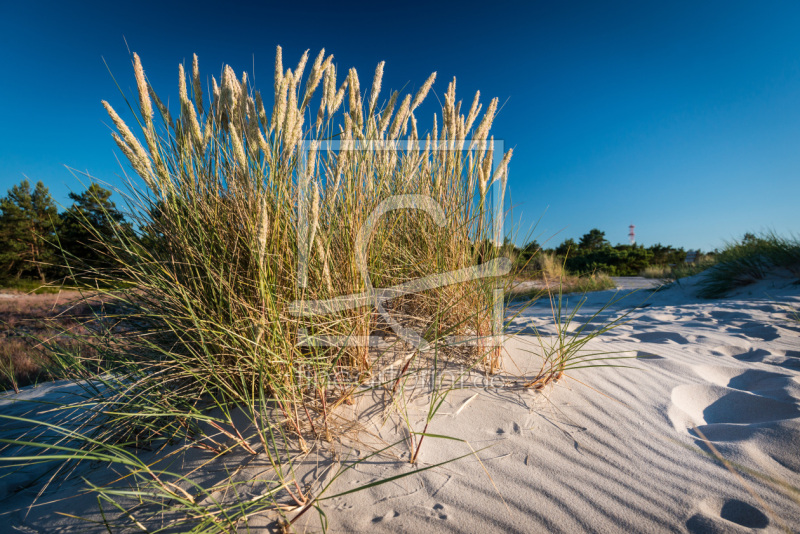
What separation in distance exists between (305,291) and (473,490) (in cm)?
94

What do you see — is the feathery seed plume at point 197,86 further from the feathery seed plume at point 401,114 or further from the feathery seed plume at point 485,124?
the feathery seed plume at point 485,124

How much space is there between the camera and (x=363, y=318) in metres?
1.41

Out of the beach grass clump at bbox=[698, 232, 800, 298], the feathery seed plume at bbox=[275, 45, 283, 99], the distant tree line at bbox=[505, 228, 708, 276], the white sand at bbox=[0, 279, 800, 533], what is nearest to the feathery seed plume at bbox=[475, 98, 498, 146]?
the feathery seed plume at bbox=[275, 45, 283, 99]

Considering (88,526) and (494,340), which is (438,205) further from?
(88,526)

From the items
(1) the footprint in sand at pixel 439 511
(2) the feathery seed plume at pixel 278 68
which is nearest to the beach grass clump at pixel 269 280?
(2) the feathery seed plume at pixel 278 68

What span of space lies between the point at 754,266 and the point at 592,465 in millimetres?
6898

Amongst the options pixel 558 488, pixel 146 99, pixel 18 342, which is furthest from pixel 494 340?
pixel 18 342

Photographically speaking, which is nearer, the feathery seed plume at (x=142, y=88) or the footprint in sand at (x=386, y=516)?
the footprint in sand at (x=386, y=516)

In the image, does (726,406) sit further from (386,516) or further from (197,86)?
(197,86)

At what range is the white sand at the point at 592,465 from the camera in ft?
3.29

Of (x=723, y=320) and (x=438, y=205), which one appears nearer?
(x=438, y=205)

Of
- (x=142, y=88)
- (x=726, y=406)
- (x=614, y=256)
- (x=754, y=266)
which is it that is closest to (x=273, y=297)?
(x=142, y=88)

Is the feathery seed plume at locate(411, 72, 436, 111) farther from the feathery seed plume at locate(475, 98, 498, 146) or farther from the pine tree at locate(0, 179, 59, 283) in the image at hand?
the pine tree at locate(0, 179, 59, 283)

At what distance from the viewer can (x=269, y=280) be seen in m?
1.30
